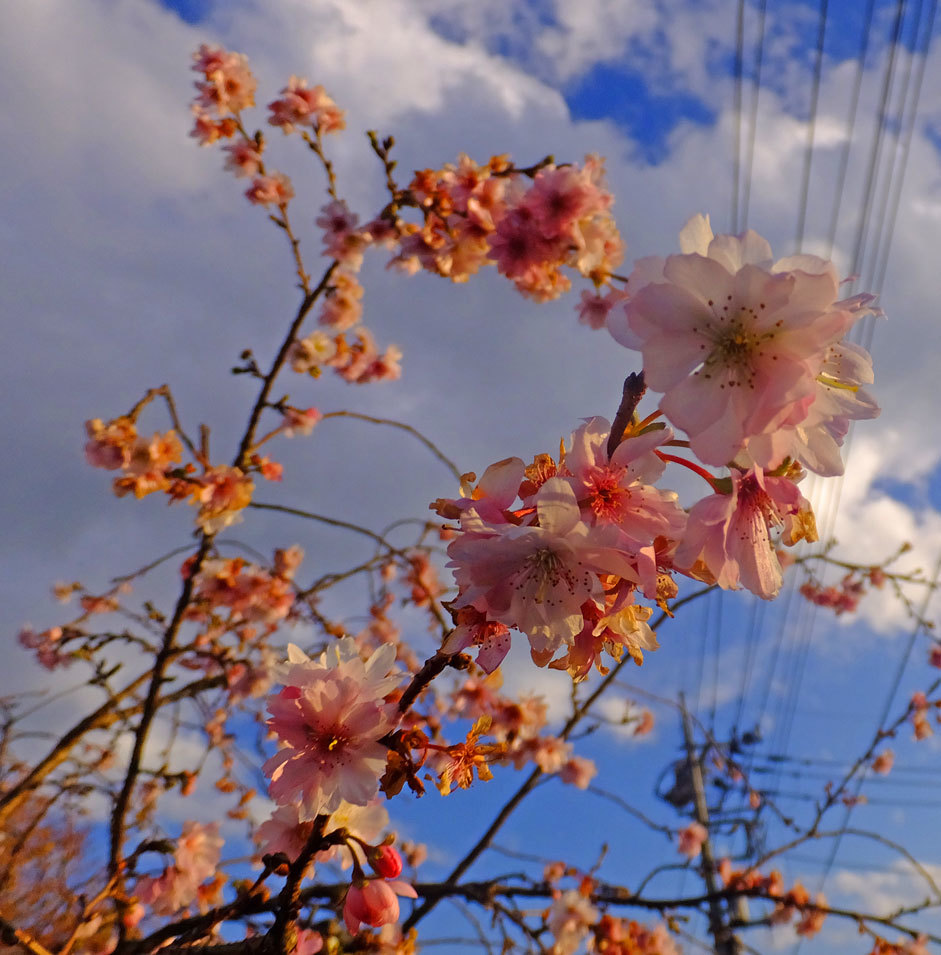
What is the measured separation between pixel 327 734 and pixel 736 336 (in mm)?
802

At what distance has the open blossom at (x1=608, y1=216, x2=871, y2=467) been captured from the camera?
0.74 m

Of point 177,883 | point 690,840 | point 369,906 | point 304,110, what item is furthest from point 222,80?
point 690,840

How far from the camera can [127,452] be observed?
295 centimetres

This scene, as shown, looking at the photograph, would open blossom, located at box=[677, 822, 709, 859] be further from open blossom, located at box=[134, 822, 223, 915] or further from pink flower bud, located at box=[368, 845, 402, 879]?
pink flower bud, located at box=[368, 845, 402, 879]

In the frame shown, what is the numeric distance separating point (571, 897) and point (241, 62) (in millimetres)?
4677

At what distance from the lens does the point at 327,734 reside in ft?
3.28

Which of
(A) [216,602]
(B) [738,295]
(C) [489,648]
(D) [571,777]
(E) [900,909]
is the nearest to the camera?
(B) [738,295]

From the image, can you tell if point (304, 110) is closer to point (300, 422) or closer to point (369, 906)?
point (300, 422)

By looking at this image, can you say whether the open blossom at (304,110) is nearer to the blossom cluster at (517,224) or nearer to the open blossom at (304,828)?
the blossom cluster at (517,224)

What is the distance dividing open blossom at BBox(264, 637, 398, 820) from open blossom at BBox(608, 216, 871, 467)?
2.01ft

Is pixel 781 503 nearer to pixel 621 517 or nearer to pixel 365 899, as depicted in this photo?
pixel 621 517

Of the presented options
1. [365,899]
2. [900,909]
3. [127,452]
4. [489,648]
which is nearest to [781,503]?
[489,648]

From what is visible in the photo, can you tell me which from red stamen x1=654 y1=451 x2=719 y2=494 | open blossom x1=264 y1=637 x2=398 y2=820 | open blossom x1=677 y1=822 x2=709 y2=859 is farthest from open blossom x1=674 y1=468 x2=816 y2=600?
open blossom x1=677 y1=822 x2=709 y2=859

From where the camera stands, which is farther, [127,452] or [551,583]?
[127,452]
